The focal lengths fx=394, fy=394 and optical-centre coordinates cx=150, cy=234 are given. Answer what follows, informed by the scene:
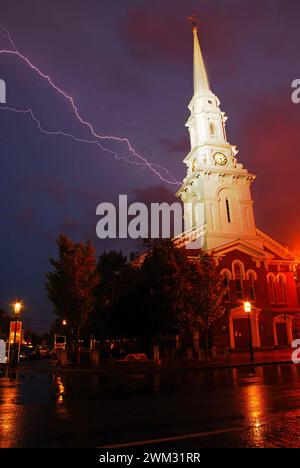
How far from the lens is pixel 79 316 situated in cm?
2859

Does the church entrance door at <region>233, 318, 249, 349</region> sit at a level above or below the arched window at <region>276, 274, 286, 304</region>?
below

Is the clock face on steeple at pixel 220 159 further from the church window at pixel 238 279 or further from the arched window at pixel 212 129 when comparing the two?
the church window at pixel 238 279

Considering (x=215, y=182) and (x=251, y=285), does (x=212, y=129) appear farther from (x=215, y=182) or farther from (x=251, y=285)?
(x=251, y=285)

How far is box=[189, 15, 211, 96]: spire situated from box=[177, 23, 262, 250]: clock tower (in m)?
0.19

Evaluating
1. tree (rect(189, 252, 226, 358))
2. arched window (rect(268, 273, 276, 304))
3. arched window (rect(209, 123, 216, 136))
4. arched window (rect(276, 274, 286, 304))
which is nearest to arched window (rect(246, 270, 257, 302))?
arched window (rect(268, 273, 276, 304))

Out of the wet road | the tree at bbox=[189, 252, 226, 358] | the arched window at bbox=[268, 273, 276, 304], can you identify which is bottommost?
the wet road

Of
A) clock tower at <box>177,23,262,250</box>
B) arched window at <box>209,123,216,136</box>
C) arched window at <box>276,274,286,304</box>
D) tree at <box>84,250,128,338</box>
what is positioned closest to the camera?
tree at <box>84,250,128,338</box>

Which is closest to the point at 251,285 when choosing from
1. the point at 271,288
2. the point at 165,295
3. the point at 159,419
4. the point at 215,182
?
the point at 271,288

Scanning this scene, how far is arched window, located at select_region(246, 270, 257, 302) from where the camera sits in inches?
1646

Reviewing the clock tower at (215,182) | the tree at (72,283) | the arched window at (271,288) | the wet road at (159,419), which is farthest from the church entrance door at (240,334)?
the wet road at (159,419)

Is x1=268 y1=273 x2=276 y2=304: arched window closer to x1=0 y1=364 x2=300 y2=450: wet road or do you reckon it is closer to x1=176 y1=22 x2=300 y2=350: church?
x1=176 y1=22 x2=300 y2=350: church

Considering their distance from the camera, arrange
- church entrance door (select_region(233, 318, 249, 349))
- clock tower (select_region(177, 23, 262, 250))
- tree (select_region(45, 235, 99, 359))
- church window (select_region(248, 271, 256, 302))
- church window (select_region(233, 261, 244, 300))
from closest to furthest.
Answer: tree (select_region(45, 235, 99, 359)), church entrance door (select_region(233, 318, 249, 349)), church window (select_region(233, 261, 244, 300)), church window (select_region(248, 271, 256, 302)), clock tower (select_region(177, 23, 262, 250))

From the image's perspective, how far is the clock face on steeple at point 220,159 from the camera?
48000 mm
